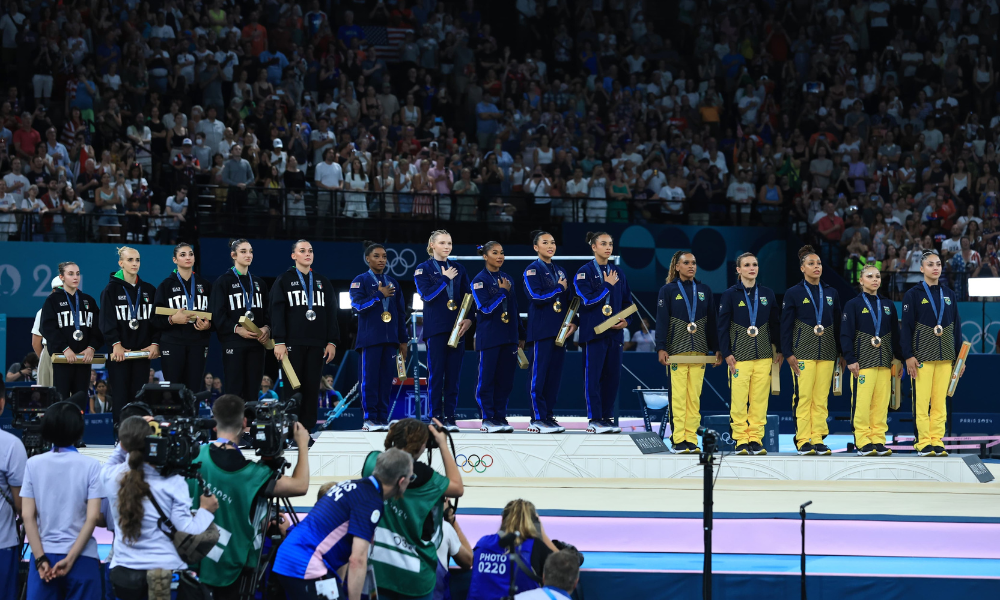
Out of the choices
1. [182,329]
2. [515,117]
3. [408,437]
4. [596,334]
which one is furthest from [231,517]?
[515,117]

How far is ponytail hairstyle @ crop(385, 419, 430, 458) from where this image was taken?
556 cm

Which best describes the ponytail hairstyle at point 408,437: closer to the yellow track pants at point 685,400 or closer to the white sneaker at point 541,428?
the white sneaker at point 541,428

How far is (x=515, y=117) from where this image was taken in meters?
18.5

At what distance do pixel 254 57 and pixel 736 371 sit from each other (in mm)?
10850

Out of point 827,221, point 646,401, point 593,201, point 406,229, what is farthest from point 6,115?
point 827,221

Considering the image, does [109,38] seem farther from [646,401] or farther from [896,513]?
[896,513]

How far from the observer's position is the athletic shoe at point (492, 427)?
10.5m

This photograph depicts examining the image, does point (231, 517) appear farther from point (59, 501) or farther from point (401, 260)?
point (401, 260)

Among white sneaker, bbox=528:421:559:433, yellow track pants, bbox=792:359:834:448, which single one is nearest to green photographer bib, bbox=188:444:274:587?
Result: white sneaker, bbox=528:421:559:433

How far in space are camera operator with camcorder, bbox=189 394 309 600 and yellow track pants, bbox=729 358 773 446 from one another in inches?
232

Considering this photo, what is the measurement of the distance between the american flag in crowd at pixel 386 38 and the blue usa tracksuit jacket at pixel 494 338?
1050 cm

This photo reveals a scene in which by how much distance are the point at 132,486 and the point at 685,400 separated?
6520mm

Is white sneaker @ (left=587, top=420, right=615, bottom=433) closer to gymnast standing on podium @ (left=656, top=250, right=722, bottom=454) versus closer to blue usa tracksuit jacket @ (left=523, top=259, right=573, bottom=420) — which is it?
blue usa tracksuit jacket @ (left=523, top=259, right=573, bottom=420)

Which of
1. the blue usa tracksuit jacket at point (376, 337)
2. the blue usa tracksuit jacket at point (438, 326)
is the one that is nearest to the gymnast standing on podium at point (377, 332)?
the blue usa tracksuit jacket at point (376, 337)
